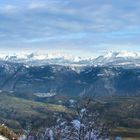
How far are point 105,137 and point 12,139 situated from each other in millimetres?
17142

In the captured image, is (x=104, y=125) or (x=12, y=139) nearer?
(x=104, y=125)

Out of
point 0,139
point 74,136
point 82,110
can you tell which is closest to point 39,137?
point 0,139

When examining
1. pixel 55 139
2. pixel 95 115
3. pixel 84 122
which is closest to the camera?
pixel 84 122

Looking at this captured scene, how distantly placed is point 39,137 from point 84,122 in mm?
16464

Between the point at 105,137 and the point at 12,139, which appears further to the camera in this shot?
the point at 12,139

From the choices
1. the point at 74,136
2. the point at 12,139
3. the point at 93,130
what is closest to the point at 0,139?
the point at 12,139

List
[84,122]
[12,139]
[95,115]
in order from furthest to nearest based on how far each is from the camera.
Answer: [12,139] < [95,115] < [84,122]

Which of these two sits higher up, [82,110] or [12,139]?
[82,110]

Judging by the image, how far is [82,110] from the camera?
4559 cm

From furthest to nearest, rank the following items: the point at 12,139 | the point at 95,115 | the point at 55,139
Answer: the point at 12,139 → the point at 55,139 → the point at 95,115

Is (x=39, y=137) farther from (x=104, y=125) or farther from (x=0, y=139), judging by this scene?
(x=104, y=125)

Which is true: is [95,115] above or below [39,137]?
above

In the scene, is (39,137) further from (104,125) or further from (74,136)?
(104,125)

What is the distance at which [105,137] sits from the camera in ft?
149
